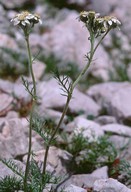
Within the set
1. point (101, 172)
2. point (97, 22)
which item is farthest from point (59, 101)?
point (97, 22)

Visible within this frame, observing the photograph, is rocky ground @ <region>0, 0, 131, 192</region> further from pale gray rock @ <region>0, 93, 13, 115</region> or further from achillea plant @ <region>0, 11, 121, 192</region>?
achillea plant @ <region>0, 11, 121, 192</region>

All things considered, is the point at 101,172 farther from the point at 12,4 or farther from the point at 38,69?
the point at 12,4

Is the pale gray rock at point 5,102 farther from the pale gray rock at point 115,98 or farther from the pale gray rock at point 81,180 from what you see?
the pale gray rock at point 81,180

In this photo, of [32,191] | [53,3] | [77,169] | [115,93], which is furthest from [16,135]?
[53,3]

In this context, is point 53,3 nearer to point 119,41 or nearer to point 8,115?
point 119,41

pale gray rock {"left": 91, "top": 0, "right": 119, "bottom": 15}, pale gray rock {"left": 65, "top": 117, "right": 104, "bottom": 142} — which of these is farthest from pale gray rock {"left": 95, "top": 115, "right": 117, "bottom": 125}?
pale gray rock {"left": 91, "top": 0, "right": 119, "bottom": 15}

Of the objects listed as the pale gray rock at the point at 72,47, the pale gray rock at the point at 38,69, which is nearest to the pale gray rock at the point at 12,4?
the pale gray rock at the point at 72,47

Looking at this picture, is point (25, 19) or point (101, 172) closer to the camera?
point (25, 19)
